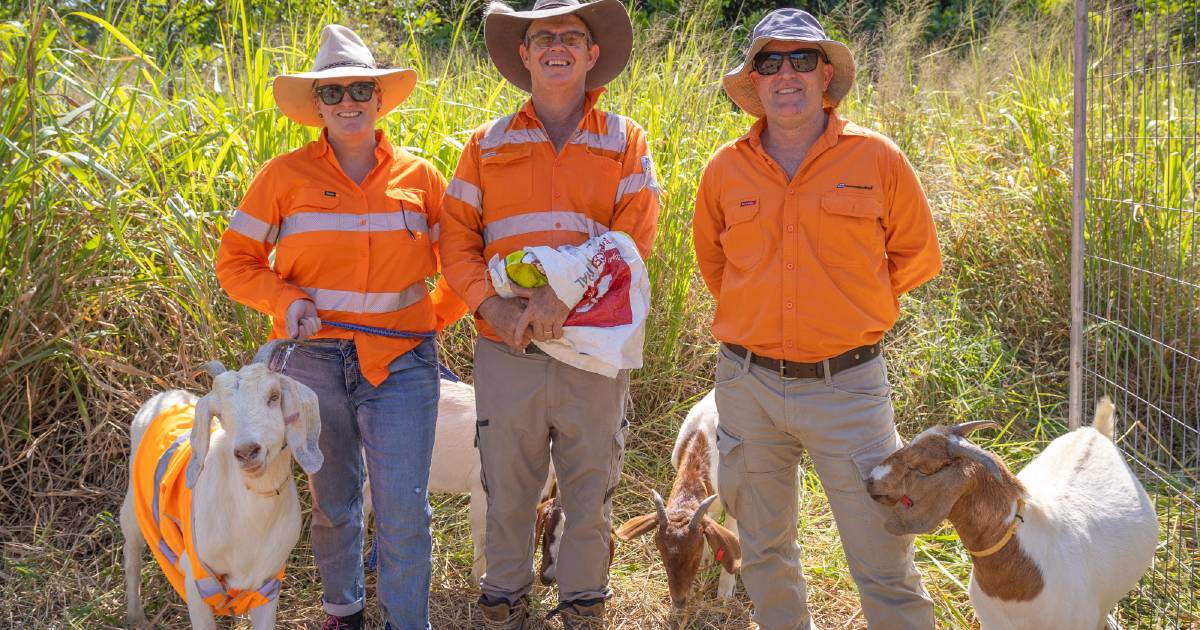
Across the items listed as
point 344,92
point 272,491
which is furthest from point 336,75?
point 272,491

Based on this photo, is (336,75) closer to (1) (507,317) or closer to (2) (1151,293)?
(1) (507,317)

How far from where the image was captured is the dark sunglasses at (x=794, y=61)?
10.4 feet

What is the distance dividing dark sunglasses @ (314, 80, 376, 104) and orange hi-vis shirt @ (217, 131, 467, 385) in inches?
6.4

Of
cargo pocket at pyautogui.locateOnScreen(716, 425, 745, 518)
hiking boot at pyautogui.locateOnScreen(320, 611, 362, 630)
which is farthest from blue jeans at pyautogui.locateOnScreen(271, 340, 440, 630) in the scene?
cargo pocket at pyautogui.locateOnScreen(716, 425, 745, 518)

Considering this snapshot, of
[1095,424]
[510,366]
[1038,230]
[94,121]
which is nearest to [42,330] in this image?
[94,121]

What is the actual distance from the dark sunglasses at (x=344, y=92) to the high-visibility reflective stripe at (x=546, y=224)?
0.68 m

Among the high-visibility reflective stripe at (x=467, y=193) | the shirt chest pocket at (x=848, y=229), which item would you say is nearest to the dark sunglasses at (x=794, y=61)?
the shirt chest pocket at (x=848, y=229)

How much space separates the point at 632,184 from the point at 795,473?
1251 mm

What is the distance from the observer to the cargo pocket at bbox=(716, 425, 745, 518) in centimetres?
339

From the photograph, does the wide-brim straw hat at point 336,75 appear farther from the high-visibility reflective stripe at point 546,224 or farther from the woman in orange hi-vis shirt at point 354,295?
the high-visibility reflective stripe at point 546,224

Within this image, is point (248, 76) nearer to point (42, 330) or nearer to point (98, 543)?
point (42, 330)

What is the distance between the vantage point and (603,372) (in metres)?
3.45

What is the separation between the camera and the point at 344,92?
11.4 feet

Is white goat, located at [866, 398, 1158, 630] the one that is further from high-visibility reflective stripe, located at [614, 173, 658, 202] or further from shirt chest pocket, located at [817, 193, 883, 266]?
high-visibility reflective stripe, located at [614, 173, 658, 202]
